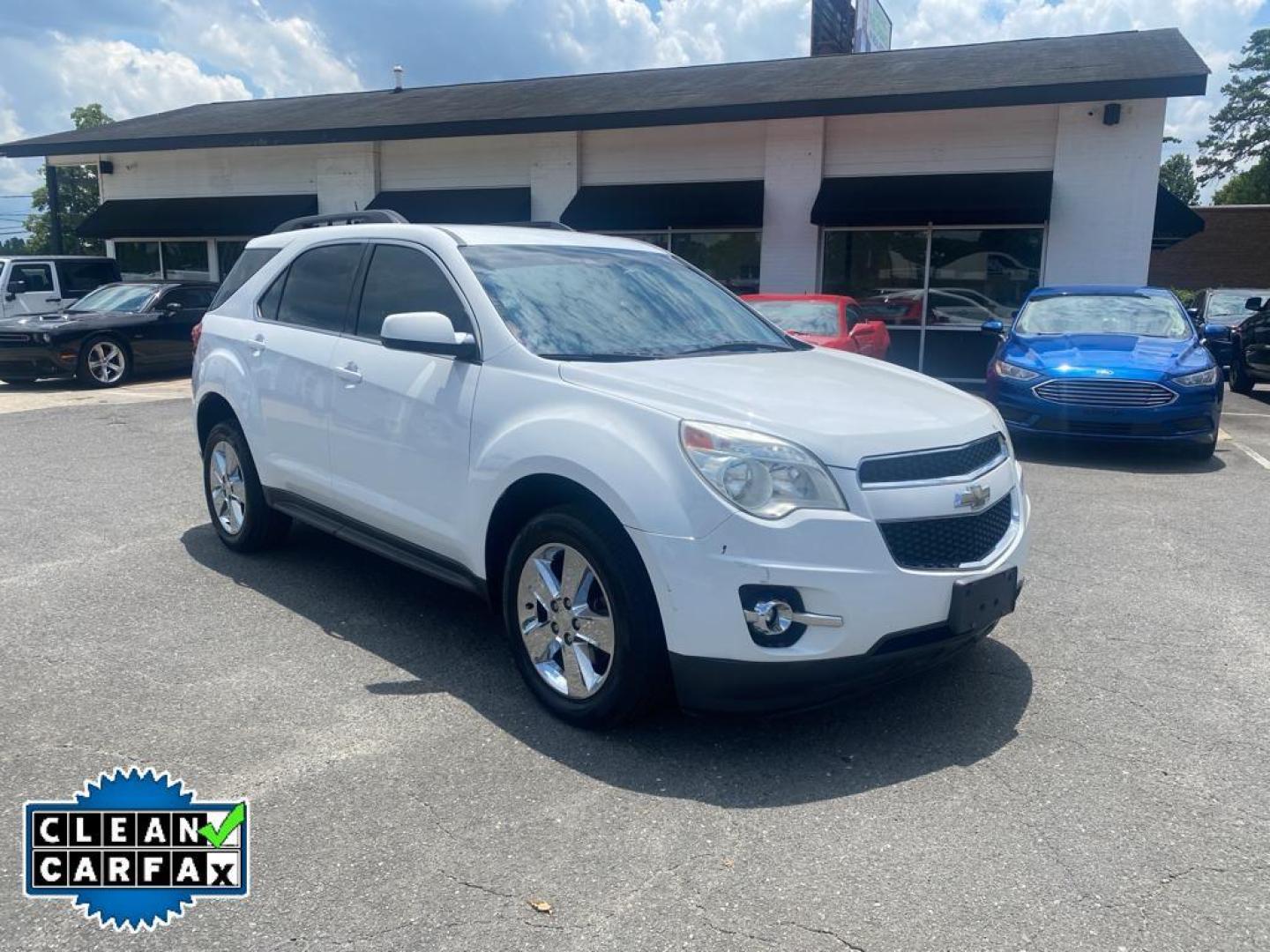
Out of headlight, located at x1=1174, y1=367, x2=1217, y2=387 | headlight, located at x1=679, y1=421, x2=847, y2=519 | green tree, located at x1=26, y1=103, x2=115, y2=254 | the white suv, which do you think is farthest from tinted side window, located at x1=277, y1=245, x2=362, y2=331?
green tree, located at x1=26, y1=103, x2=115, y2=254

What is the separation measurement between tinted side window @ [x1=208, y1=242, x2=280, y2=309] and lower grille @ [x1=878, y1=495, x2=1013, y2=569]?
160 inches

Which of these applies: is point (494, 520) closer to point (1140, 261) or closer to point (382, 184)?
point (1140, 261)

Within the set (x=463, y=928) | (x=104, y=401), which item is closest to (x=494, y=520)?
(x=463, y=928)

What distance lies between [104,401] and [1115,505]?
11.8m

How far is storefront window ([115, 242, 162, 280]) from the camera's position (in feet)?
79.2

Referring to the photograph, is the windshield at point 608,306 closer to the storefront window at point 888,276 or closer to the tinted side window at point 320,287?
the tinted side window at point 320,287

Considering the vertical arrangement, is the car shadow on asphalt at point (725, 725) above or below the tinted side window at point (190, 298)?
below

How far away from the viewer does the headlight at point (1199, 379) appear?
340 inches

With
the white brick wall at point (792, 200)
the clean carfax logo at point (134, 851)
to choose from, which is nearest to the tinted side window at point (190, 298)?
the white brick wall at point (792, 200)

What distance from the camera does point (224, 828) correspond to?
3.00m

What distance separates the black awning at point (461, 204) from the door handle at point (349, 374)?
14.5m

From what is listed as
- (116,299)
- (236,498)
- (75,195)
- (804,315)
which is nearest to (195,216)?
(116,299)

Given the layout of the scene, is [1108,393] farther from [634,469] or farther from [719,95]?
[719,95]

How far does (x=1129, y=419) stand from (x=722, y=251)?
1012 centimetres
